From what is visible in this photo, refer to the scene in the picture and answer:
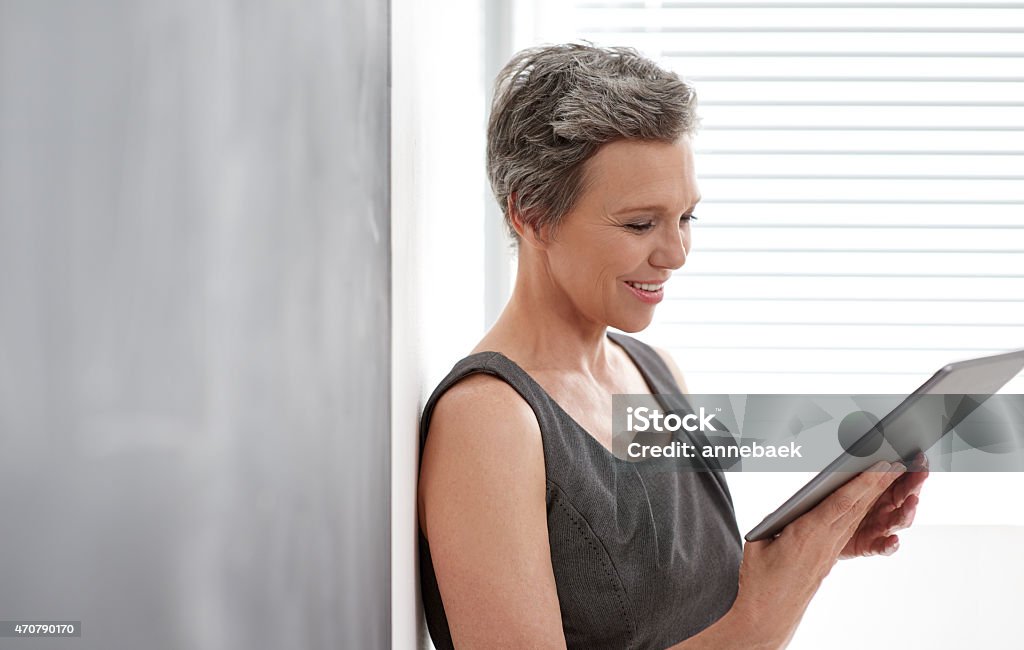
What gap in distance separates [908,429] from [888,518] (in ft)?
0.94

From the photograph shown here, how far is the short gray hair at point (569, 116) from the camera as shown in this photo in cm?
82

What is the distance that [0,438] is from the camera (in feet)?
0.68

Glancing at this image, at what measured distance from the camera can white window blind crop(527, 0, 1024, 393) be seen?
4.69 feet

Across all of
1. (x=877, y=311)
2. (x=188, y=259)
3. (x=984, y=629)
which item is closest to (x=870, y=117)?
(x=877, y=311)

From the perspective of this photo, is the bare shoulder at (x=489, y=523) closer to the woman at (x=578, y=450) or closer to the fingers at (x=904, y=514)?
the woman at (x=578, y=450)

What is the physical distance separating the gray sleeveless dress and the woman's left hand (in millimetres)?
217

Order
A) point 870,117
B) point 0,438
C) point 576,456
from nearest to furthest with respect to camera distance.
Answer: point 0,438, point 576,456, point 870,117

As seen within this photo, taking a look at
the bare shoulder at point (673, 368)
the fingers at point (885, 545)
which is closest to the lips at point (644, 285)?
the bare shoulder at point (673, 368)

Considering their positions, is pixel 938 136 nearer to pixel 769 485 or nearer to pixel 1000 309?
pixel 1000 309

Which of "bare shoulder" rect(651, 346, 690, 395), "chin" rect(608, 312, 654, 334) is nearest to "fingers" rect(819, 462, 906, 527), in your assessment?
"chin" rect(608, 312, 654, 334)

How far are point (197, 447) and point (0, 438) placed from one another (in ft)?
0.26

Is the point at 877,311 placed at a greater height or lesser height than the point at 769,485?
greater

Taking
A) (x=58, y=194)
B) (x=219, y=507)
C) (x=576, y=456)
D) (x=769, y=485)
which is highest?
(x=58, y=194)

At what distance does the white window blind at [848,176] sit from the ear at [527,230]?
0.64 metres
